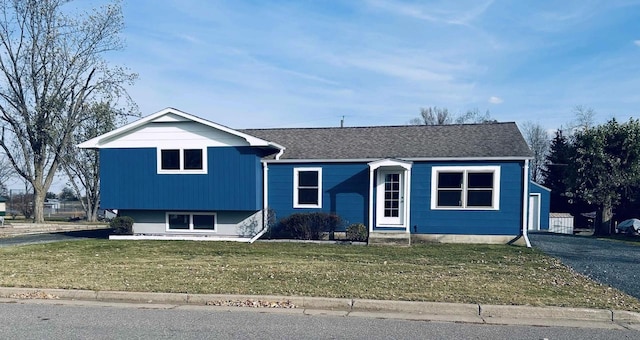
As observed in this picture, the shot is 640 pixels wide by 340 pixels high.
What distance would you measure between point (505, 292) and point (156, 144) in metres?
13.1

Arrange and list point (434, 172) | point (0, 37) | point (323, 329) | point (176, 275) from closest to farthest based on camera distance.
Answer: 1. point (323, 329)
2. point (176, 275)
3. point (434, 172)
4. point (0, 37)

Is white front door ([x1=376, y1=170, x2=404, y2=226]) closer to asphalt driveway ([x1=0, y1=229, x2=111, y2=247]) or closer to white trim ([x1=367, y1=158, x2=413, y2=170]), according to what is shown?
white trim ([x1=367, y1=158, x2=413, y2=170])

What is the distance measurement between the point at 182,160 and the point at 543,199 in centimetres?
1829

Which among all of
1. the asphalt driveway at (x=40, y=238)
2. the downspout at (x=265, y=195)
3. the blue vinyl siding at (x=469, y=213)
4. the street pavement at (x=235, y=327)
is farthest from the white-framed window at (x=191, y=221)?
the street pavement at (x=235, y=327)

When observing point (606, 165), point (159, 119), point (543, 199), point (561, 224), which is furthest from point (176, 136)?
point (561, 224)

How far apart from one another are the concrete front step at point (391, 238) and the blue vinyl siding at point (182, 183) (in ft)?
14.1

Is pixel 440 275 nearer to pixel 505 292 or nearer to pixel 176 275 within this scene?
pixel 505 292

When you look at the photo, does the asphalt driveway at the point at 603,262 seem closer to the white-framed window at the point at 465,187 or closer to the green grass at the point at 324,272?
the green grass at the point at 324,272

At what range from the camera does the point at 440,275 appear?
30.6ft

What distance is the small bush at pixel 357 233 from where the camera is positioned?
50.9 feet

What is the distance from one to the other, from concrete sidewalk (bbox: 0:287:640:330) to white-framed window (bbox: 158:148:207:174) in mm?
8922

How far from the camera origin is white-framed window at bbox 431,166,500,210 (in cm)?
1562

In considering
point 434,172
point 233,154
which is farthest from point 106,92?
point 434,172

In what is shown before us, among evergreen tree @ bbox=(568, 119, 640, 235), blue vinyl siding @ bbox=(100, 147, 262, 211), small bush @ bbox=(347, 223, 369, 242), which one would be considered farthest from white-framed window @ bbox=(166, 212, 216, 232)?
evergreen tree @ bbox=(568, 119, 640, 235)
